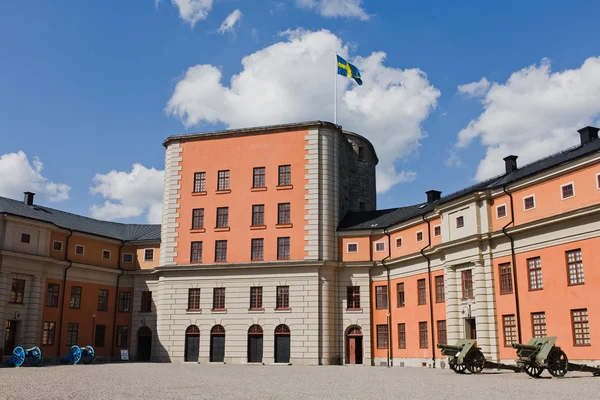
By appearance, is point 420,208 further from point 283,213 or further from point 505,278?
point 505,278

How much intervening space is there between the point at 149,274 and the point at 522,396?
39943 mm

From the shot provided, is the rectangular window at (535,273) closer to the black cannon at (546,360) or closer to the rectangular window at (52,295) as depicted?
the black cannon at (546,360)

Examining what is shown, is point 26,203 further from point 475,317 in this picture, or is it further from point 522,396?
point 522,396

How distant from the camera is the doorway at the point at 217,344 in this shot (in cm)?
4906

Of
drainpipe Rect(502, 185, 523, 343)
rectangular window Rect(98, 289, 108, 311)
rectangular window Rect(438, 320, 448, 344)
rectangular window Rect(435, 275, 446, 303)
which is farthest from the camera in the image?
rectangular window Rect(98, 289, 108, 311)

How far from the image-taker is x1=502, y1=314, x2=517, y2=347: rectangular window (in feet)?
113

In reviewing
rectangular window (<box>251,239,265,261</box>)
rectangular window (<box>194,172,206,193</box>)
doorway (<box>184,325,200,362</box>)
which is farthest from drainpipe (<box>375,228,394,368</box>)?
rectangular window (<box>194,172,206,193</box>)

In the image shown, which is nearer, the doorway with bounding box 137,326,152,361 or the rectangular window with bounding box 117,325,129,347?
the doorway with bounding box 137,326,152,361

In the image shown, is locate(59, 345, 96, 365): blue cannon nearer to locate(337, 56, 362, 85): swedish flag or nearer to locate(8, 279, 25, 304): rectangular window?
locate(8, 279, 25, 304): rectangular window

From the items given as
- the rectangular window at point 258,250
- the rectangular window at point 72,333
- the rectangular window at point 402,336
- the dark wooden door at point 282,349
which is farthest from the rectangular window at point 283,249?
the rectangular window at point 72,333

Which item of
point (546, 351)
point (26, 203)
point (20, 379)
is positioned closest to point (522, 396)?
point (546, 351)

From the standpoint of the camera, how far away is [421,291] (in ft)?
144

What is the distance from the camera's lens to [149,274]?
53.9 m

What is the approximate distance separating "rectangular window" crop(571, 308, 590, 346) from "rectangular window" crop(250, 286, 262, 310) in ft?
81.7
